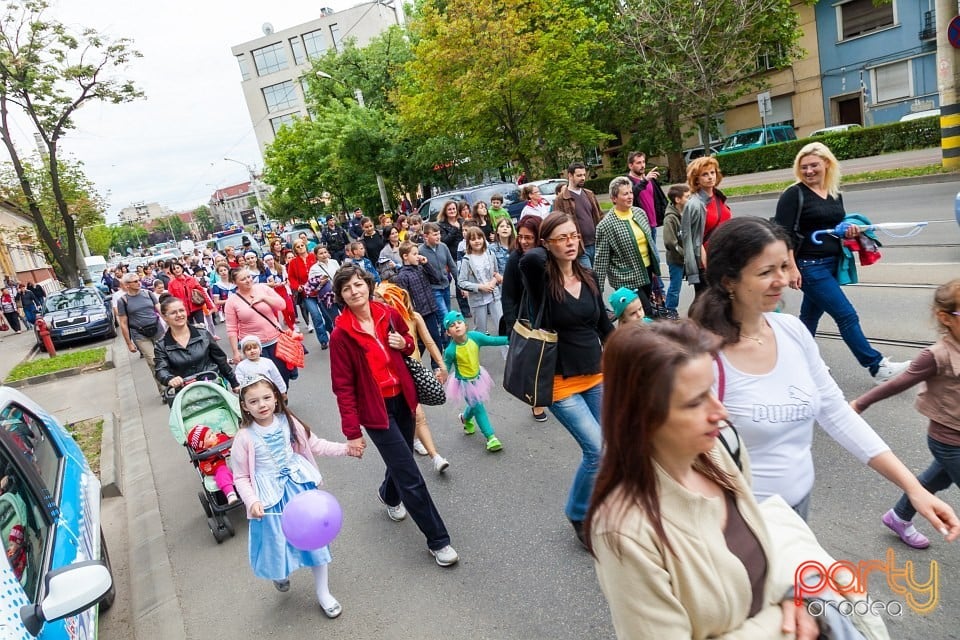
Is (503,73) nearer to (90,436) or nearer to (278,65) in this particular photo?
(90,436)

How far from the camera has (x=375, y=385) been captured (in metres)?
3.79

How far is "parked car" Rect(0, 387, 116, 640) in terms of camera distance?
2.25 meters

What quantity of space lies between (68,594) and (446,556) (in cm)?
212

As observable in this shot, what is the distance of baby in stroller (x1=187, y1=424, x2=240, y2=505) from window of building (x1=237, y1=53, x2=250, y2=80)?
73507 mm

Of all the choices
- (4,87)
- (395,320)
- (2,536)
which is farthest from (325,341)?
(4,87)

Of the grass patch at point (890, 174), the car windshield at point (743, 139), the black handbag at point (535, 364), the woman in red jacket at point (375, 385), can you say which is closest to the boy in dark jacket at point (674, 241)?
the black handbag at point (535, 364)

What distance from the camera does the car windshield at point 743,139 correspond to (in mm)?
30047

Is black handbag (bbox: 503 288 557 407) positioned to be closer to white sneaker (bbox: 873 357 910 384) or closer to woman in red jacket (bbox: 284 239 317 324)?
white sneaker (bbox: 873 357 910 384)

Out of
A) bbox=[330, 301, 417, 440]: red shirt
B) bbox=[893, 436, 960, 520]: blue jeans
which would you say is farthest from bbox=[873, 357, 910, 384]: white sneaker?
bbox=[330, 301, 417, 440]: red shirt

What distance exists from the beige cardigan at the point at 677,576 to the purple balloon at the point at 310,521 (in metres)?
2.19

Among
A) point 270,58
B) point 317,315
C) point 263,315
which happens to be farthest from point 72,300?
point 270,58

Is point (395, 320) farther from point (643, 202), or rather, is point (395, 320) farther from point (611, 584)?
point (643, 202)

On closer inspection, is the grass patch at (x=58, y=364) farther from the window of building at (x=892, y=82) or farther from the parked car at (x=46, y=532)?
the window of building at (x=892, y=82)

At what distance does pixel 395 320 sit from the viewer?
4.19 meters
